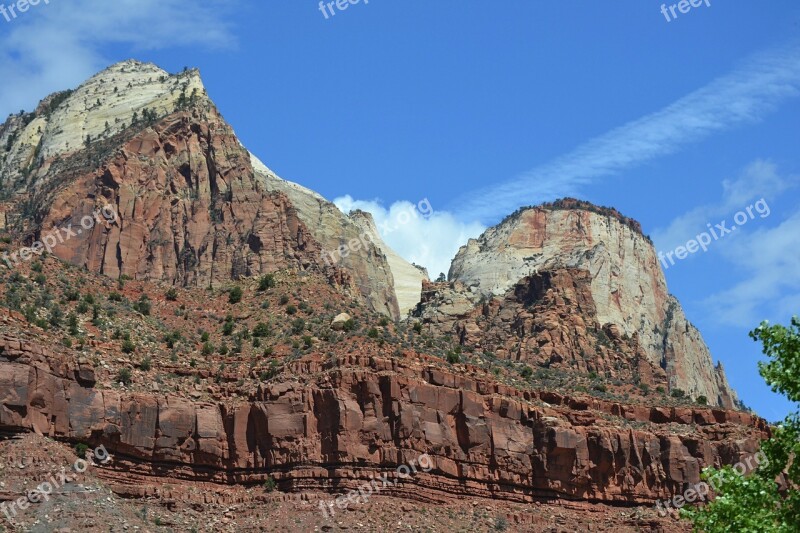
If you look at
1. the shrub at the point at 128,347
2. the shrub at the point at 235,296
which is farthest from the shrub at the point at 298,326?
the shrub at the point at 128,347

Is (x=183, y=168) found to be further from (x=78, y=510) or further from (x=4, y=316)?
(x=78, y=510)

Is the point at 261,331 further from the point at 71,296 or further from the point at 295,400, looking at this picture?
the point at 71,296

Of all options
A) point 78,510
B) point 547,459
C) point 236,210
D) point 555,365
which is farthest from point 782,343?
point 236,210

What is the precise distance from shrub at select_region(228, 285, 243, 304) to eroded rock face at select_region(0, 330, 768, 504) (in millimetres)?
17605

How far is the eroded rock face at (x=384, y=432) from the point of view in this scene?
97.1 meters

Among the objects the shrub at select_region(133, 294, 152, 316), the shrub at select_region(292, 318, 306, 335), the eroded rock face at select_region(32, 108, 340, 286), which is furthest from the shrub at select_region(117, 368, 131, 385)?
the eroded rock face at select_region(32, 108, 340, 286)

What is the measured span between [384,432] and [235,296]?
78.9ft

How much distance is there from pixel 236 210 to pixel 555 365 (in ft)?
114

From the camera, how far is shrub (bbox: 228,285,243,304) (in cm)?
12300

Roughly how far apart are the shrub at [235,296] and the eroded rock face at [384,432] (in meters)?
17.6

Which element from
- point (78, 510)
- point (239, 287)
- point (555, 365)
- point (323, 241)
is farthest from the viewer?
point (323, 241)

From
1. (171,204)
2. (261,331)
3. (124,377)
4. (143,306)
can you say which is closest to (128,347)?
(124,377)

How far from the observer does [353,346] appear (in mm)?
111312

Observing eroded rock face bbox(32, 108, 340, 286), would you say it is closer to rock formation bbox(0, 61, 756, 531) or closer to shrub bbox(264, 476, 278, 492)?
rock formation bbox(0, 61, 756, 531)
